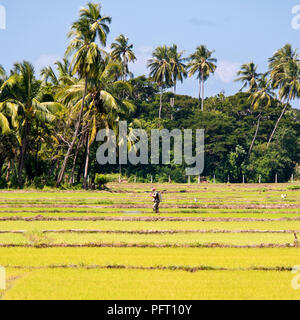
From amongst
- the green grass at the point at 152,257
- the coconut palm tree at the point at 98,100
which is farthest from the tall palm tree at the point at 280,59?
the green grass at the point at 152,257

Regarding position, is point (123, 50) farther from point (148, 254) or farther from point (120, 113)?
point (148, 254)

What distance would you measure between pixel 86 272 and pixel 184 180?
5457 centimetres

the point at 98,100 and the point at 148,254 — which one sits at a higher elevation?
the point at 98,100

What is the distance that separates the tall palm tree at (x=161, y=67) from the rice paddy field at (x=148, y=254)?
51.1 meters

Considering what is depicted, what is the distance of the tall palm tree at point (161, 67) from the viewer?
76.8 meters

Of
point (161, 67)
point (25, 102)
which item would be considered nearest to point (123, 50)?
point (161, 67)

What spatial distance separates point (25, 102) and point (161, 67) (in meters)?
39.1

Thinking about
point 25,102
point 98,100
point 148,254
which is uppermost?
point 98,100

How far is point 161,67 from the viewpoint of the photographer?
76.7 meters

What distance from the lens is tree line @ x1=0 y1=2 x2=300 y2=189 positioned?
4012cm

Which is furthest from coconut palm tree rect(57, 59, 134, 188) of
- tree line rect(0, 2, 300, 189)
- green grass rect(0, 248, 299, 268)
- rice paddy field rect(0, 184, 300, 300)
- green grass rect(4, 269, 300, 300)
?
green grass rect(4, 269, 300, 300)

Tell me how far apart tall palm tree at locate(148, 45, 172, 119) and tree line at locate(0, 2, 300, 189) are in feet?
0.51

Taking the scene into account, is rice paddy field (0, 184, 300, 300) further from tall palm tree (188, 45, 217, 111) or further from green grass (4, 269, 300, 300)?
tall palm tree (188, 45, 217, 111)
